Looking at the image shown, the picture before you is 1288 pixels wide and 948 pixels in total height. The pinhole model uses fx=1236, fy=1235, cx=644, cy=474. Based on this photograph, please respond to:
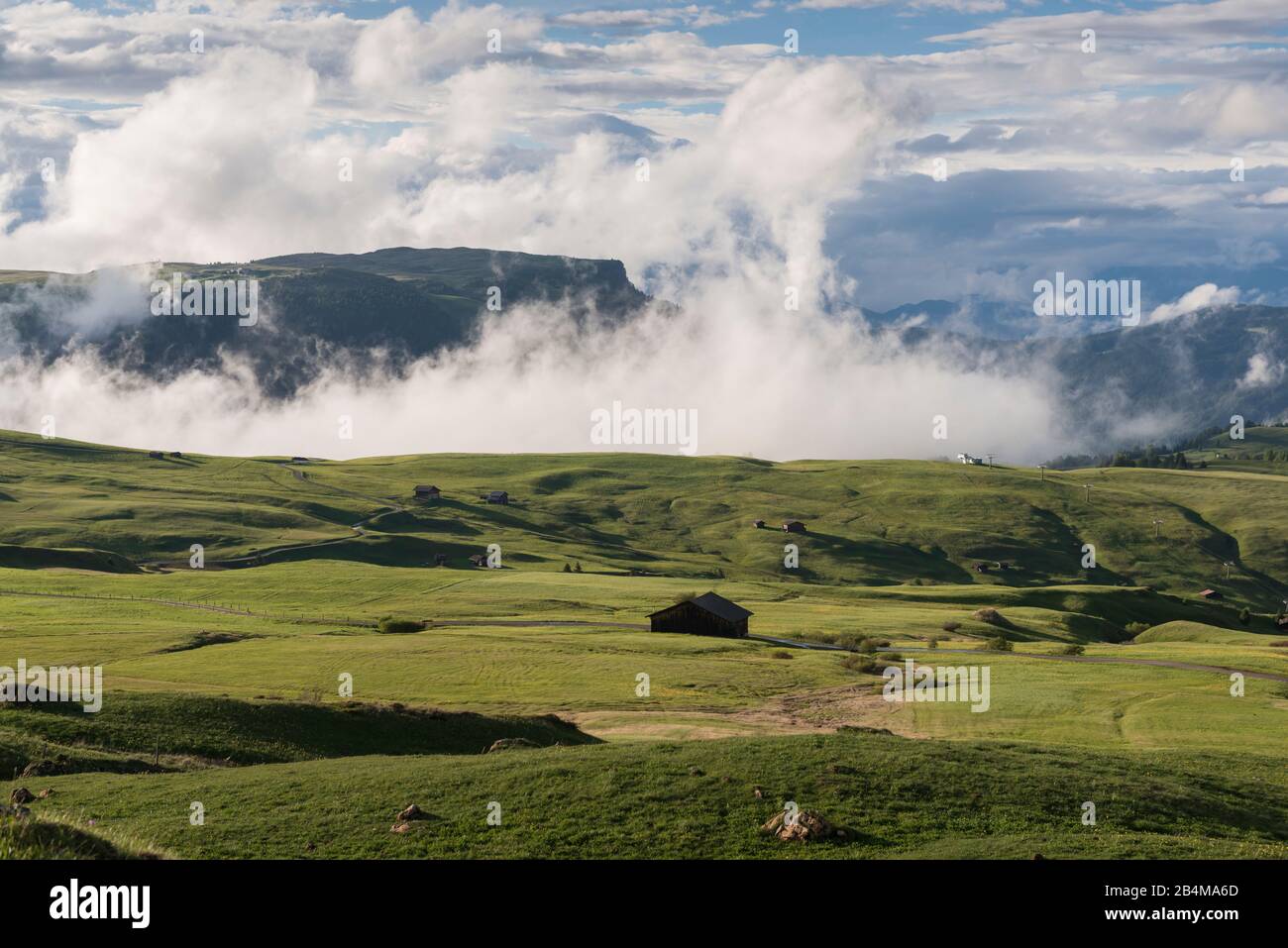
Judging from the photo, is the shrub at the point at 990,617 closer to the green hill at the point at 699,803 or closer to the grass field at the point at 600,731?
the grass field at the point at 600,731

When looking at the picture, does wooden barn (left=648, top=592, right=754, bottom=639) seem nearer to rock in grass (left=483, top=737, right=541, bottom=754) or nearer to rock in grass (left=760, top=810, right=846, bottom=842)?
rock in grass (left=483, top=737, right=541, bottom=754)

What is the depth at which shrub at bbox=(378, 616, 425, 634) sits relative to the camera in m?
127

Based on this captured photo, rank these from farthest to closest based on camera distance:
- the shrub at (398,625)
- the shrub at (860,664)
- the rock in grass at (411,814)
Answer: the shrub at (398,625) → the shrub at (860,664) → the rock in grass at (411,814)

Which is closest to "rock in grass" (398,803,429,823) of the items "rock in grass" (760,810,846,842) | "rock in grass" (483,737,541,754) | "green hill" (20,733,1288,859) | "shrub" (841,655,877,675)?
"green hill" (20,733,1288,859)

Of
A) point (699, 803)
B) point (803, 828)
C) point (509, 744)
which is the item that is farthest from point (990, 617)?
point (803, 828)

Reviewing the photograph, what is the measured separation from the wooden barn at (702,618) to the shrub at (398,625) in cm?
2554

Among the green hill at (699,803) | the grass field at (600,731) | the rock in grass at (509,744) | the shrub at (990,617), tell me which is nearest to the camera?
the green hill at (699,803)

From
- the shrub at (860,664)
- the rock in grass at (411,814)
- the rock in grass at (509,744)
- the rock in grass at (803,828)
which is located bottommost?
the shrub at (860,664)

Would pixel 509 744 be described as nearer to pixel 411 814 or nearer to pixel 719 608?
pixel 411 814

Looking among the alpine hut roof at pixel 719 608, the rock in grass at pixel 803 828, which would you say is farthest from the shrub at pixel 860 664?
the rock in grass at pixel 803 828

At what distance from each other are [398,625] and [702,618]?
32.4 m

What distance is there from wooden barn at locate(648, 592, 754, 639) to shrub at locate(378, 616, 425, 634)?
25.5 m

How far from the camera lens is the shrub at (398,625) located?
416 feet
